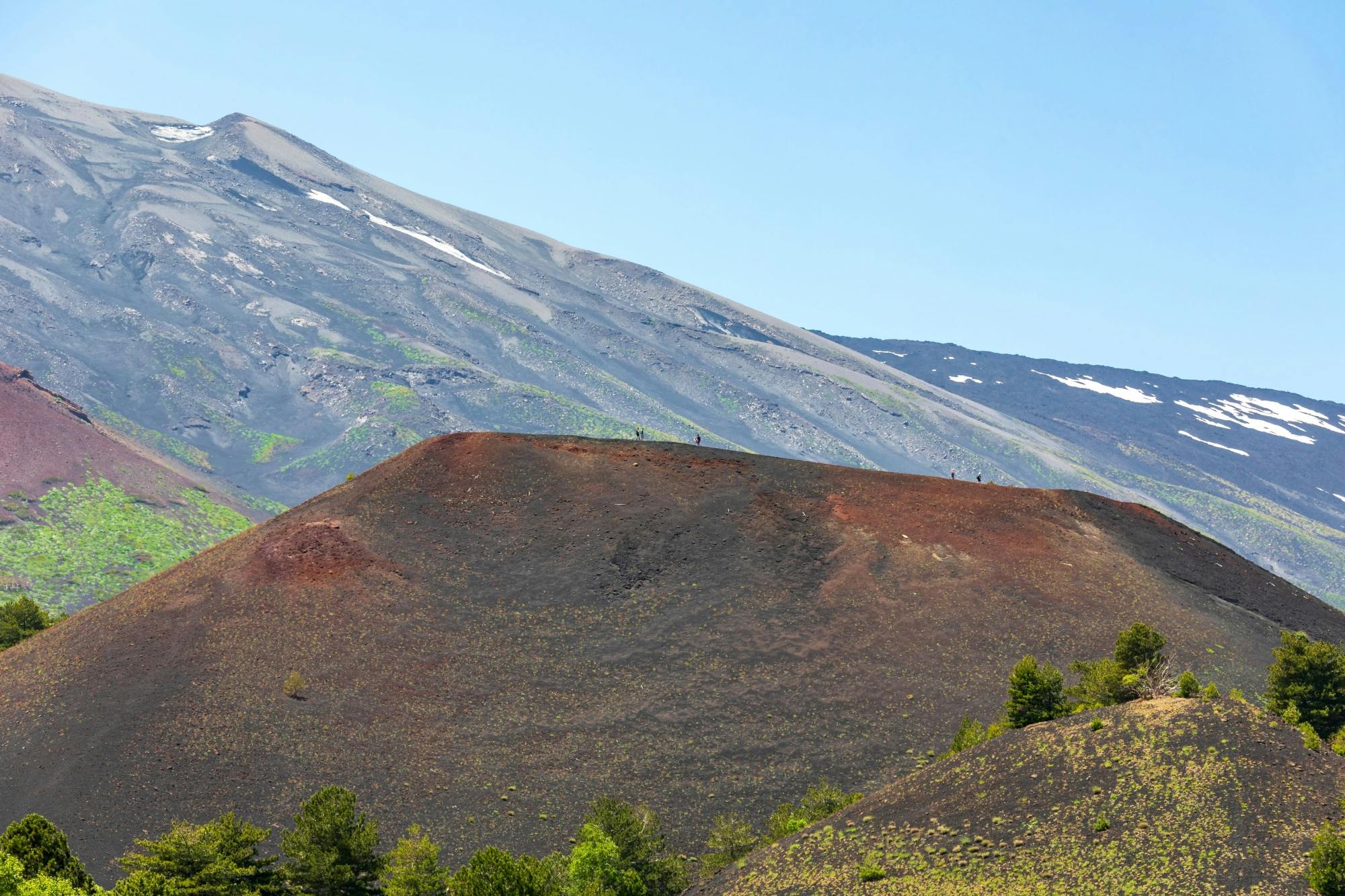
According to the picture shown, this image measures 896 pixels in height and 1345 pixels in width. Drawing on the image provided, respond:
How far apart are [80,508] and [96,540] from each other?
8456 millimetres

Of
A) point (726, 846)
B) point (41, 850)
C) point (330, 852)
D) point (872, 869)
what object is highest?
point (872, 869)

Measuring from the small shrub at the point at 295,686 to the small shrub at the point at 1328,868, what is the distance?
40.9 meters

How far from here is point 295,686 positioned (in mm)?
58000

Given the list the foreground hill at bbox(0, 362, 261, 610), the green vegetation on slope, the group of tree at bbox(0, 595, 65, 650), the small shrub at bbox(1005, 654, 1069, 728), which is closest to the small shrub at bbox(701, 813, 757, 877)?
the small shrub at bbox(1005, 654, 1069, 728)

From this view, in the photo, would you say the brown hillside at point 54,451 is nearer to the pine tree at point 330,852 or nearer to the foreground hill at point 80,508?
the foreground hill at point 80,508

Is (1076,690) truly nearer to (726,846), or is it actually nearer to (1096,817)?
(1096,817)

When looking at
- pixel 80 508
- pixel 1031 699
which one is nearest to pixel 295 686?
pixel 1031 699

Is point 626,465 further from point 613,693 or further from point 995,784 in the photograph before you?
point 995,784

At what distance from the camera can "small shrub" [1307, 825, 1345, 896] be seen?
31781 millimetres

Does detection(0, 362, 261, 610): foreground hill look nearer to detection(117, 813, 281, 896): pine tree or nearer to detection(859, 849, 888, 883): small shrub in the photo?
detection(117, 813, 281, 896): pine tree

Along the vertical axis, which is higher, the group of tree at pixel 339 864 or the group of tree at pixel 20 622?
the group of tree at pixel 339 864

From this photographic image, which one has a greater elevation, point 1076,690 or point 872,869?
point 1076,690

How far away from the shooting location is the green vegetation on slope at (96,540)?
141 m

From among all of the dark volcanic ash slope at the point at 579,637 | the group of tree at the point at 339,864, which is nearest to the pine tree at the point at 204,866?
the group of tree at the point at 339,864
